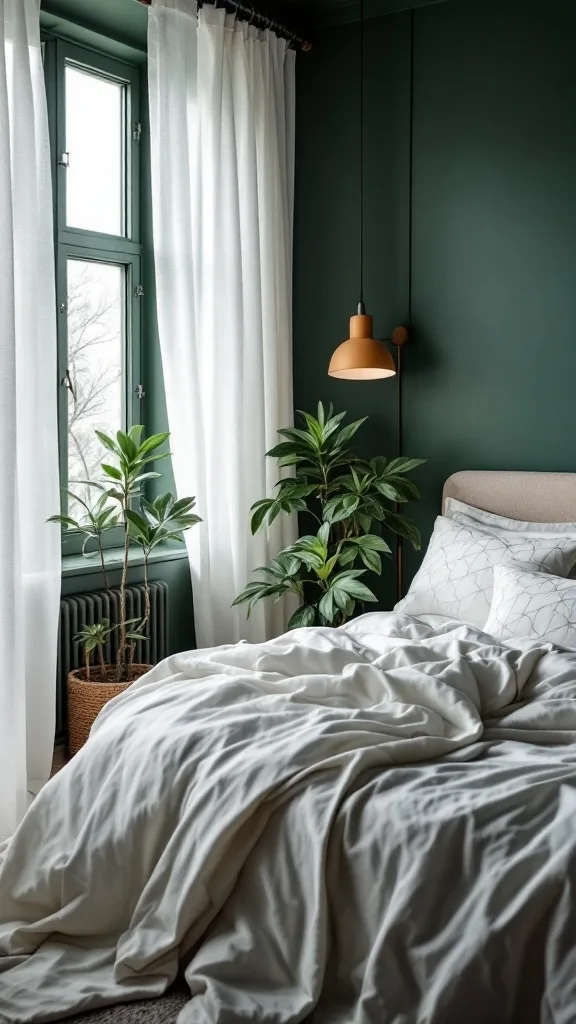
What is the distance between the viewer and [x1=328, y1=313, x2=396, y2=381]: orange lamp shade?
13.3 feet

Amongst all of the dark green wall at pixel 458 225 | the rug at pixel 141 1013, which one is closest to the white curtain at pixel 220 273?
the dark green wall at pixel 458 225

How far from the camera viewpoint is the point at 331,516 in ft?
13.5

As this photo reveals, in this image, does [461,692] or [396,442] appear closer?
[461,692]

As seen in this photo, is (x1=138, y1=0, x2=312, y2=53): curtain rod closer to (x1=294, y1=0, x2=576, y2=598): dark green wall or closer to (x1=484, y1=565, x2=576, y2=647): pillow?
(x1=294, y1=0, x2=576, y2=598): dark green wall

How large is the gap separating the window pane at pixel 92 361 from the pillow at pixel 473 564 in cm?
144

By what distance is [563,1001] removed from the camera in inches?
68.0

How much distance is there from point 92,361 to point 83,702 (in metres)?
1.47

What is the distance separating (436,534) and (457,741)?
1.76 metres

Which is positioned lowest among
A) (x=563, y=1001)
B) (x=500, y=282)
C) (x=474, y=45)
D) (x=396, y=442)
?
(x=563, y=1001)

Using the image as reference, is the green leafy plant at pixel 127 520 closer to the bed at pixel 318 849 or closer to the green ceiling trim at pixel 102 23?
the bed at pixel 318 849

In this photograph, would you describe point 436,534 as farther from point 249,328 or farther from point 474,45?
point 474,45

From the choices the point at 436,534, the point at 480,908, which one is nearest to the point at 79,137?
the point at 436,534

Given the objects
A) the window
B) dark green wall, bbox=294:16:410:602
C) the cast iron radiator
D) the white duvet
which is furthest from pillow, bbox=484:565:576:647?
the window

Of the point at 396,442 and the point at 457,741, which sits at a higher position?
the point at 396,442
